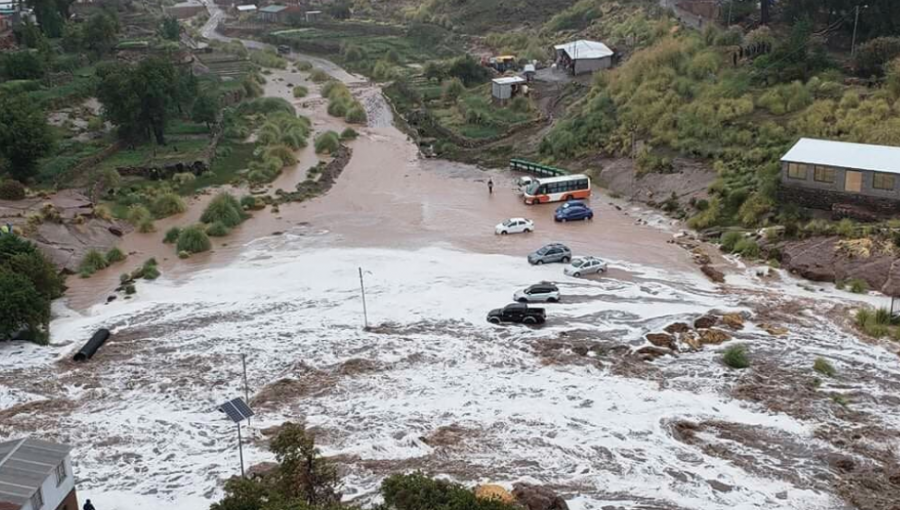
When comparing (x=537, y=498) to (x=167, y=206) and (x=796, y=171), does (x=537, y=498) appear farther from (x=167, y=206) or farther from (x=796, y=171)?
(x=167, y=206)

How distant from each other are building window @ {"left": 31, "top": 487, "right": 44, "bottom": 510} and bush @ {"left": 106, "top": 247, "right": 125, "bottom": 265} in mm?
24719

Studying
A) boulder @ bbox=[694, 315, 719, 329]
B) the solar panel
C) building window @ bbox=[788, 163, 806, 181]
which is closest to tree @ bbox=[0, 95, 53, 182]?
the solar panel

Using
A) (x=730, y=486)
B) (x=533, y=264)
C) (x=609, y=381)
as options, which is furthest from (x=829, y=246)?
(x=730, y=486)

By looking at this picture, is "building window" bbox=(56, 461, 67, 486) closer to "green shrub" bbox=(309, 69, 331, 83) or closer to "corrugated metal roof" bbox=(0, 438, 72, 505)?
"corrugated metal roof" bbox=(0, 438, 72, 505)

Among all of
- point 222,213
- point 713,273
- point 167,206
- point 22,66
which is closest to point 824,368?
point 713,273

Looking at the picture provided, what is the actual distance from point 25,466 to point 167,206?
31.9m

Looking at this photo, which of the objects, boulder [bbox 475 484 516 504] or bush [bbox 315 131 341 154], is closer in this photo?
boulder [bbox 475 484 516 504]

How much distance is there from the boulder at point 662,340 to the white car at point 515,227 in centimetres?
1391

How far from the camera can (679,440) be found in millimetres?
24047

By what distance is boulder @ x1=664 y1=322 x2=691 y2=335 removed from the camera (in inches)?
1204

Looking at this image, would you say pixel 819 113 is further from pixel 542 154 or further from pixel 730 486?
pixel 730 486

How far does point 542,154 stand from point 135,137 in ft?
95.6

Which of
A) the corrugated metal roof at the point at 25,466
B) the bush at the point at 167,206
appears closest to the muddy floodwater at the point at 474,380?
the corrugated metal roof at the point at 25,466

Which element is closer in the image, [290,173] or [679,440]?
[679,440]
